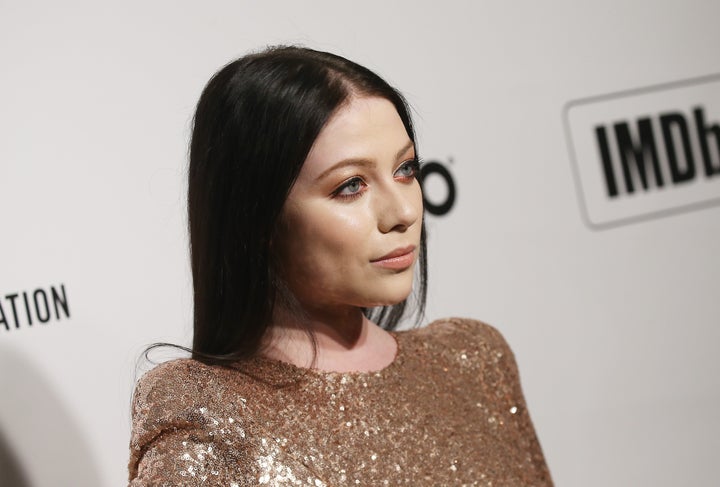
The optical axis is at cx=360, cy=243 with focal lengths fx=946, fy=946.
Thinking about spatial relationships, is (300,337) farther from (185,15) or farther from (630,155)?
(630,155)

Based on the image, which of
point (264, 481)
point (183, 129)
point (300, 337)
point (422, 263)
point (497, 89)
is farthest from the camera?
point (497, 89)

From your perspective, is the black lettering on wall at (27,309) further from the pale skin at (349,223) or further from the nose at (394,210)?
the nose at (394,210)

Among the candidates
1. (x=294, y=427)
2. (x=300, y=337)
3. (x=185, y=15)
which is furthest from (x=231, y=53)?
(x=294, y=427)

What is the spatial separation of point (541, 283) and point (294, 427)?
858mm

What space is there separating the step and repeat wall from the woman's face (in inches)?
17.3

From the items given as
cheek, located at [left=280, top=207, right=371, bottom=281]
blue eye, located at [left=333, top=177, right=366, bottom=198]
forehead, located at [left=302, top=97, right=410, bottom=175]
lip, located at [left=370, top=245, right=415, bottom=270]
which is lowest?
lip, located at [left=370, top=245, right=415, bottom=270]

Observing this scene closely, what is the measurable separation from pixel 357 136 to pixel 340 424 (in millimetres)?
335

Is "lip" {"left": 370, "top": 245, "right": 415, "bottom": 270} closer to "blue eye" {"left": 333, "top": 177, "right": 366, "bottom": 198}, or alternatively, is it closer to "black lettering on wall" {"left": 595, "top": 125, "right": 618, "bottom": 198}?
"blue eye" {"left": 333, "top": 177, "right": 366, "bottom": 198}

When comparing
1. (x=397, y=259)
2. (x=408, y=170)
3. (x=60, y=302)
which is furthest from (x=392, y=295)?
(x=60, y=302)

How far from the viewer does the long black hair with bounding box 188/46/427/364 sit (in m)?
1.06

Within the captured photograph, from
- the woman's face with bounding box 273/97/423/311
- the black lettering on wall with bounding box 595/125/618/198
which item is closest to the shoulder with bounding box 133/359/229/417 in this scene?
the woman's face with bounding box 273/97/423/311

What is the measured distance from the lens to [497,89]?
69.5 inches

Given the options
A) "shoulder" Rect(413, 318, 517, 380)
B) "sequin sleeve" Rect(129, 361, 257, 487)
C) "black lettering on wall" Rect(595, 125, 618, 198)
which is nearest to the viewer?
"sequin sleeve" Rect(129, 361, 257, 487)

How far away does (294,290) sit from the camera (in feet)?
3.73
